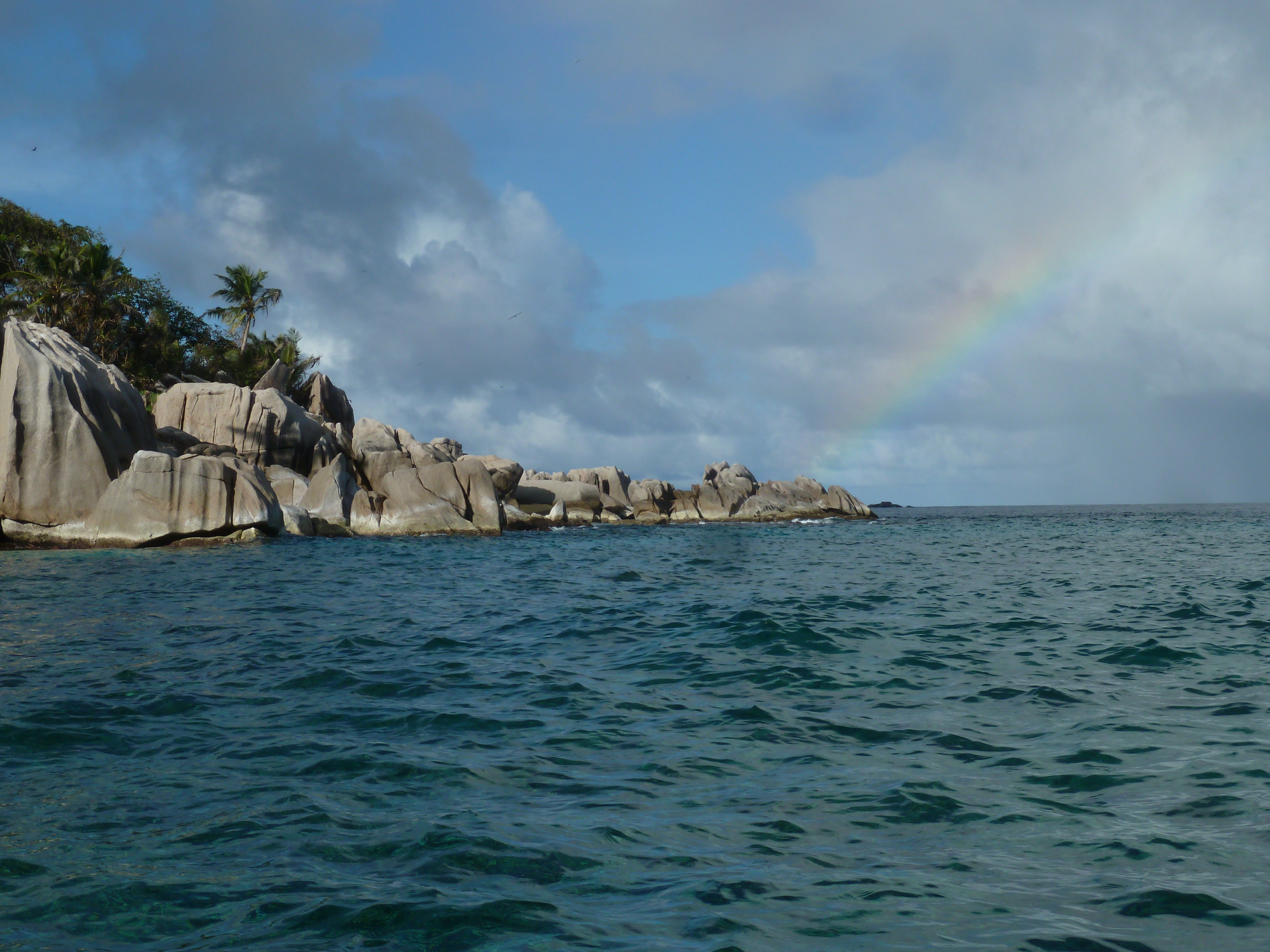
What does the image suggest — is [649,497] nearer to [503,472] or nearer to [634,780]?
[503,472]

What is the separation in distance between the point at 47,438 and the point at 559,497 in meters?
33.4

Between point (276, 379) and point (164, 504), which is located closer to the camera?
point (164, 504)

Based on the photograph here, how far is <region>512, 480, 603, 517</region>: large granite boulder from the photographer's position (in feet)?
191

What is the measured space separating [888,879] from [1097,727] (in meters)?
4.03

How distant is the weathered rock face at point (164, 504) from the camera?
1150 inches

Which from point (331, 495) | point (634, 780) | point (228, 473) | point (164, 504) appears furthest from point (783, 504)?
point (634, 780)

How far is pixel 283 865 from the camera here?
4777mm

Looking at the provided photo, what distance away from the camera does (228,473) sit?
102ft

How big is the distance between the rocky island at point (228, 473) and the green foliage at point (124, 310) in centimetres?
515

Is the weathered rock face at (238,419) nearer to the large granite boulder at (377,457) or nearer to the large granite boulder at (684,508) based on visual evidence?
the large granite boulder at (377,457)

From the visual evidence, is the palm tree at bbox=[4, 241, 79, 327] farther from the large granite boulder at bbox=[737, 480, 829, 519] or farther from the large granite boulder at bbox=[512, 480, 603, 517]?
the large granite boulder at bbox=[737, 480, 829, 519]

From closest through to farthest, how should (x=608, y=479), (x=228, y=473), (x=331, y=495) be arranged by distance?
(x=228, y=473) → (x=331, y=495) → (x=608, y=479)

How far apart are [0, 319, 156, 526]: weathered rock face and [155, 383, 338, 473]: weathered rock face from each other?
908cm

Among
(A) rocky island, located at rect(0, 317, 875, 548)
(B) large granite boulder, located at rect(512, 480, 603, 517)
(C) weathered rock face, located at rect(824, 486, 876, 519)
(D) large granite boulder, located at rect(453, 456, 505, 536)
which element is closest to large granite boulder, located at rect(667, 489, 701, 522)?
(A) rocky island, located at rect(0, 317, 875, 548)
